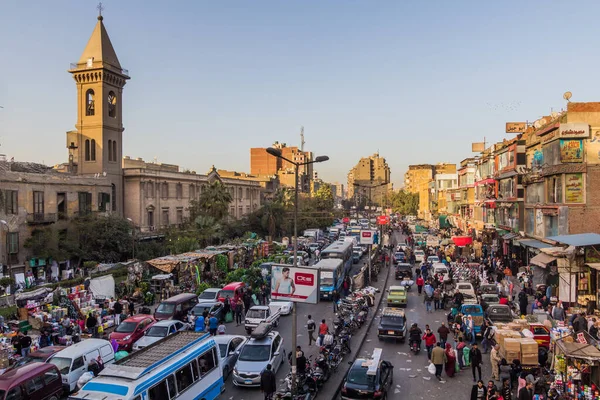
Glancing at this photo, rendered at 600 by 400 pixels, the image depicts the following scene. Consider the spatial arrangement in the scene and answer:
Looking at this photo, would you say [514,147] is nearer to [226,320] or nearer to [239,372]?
[226,320]

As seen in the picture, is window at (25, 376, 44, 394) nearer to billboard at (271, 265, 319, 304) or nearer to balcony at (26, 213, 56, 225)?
billboard at (271, 265, 319, 304)

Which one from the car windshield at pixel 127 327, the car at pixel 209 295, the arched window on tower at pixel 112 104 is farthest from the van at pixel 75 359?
the arched window on tower at pixel 112 104

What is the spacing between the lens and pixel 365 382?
46.5 feet

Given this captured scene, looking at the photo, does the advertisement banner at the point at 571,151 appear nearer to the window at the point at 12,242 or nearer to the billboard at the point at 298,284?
the billboard at the point at 298,284

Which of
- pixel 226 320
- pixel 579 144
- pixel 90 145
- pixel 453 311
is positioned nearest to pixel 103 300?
pixel 226 320

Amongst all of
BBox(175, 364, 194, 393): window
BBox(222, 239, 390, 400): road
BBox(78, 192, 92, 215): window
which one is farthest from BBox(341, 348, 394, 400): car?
BBox(78, 192, 92, 215): window

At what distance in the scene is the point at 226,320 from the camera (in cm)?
2558

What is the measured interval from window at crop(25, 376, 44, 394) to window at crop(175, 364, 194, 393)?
434 cm

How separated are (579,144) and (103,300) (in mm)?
27159

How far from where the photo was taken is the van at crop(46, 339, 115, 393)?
15.3 metres

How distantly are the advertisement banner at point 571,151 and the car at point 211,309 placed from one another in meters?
20.5

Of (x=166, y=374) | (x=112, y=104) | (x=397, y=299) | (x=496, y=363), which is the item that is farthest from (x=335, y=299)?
(x=112, y=104)

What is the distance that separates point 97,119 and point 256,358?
1890 inches

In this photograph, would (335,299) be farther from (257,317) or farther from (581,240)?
(581,240)
